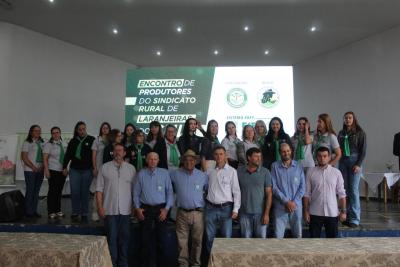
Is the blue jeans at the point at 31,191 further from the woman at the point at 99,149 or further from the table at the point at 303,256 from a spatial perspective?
the table at the point at 303,256

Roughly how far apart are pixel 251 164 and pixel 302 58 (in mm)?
7339

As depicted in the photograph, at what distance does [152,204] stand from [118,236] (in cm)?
51

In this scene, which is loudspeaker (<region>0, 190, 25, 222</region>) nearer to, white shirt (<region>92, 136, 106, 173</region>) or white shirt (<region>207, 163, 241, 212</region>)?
white shirt (<region>92, 136, 106, 173</region>)

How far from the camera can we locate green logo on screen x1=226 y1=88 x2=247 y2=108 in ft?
26.5

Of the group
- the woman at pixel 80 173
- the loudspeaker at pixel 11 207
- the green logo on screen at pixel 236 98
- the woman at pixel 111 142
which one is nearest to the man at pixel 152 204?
the woman at pixel 111 142

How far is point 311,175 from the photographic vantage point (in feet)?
→ 11.2

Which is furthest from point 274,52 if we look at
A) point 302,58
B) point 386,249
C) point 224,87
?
point 386,249

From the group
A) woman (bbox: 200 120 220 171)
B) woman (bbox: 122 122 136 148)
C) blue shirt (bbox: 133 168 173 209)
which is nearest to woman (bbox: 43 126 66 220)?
woman (bbox: 122 122 136 148)

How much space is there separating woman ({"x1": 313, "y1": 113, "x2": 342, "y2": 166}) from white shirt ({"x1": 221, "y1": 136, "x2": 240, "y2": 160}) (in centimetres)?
100

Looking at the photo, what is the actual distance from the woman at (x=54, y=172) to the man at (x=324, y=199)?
3.33m

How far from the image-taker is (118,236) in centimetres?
355

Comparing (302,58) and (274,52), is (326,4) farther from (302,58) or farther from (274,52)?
(302,58)

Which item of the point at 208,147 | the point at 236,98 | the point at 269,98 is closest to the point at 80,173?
the point at 208,147

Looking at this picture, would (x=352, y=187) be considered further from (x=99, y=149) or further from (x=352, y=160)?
(x=99, y=149)
